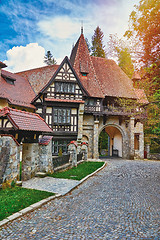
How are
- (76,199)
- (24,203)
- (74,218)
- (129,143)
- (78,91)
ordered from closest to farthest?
(74,218)
(24,203)
(76,199)
(78,91)
(129,143)

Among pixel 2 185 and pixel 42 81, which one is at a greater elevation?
pixel 42 81

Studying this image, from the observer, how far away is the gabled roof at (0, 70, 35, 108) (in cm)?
1676

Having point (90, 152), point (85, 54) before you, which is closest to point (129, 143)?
point (90, 152)

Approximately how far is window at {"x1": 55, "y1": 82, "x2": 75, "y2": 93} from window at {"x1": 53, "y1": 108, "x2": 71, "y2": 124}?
1928 millimetres

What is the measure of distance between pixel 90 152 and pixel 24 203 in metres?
15.7

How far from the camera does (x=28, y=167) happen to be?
9211 mm

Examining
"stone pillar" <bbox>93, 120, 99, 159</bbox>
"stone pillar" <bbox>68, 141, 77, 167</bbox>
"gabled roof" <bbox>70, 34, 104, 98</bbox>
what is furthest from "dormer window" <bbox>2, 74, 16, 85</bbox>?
"stone pillar" <bbox>68, 141, 77, 167</bbox>

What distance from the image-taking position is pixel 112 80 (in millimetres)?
23844

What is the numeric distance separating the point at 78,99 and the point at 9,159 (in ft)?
41.0

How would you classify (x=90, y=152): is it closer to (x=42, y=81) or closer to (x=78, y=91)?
(x=78, y=91)

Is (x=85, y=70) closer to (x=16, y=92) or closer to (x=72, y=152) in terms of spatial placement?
(x=16, y=92)

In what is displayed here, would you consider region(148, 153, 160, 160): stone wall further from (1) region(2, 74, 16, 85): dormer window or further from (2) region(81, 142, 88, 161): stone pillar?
(1) region(2, 74, 16, 85): dormer window

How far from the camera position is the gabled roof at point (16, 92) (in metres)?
16.8

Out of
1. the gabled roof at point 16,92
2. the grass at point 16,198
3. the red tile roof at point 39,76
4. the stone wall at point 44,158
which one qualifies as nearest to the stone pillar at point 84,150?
the gabled roof at point 16,92
